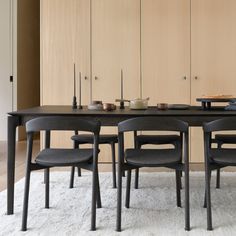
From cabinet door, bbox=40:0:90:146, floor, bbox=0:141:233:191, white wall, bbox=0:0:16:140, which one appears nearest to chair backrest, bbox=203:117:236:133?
floor, bbox=0:141:233:191

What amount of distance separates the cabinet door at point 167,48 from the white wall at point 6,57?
9.26 feet

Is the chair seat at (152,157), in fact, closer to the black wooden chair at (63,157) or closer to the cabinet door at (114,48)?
the black wooden chair at (63,157)

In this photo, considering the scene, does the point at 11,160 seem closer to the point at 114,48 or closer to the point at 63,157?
the point at 63,157

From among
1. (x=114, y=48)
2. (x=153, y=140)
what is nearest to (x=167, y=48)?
(x=114, y=48)

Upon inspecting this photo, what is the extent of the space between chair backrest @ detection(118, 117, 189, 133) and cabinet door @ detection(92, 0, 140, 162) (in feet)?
7.48

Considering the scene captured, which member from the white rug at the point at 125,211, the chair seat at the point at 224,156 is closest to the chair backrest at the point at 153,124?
the chair seat at the point at 224,156

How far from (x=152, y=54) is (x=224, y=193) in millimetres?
2089

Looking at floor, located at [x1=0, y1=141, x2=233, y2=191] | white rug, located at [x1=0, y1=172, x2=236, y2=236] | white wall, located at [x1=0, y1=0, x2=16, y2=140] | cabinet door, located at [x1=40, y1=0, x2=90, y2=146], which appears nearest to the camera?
white rug, located at [x1=0, y1=172, x2=236, y2=236]

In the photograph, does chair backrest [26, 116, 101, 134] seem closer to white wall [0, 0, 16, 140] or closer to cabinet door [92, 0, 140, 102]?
cabinet door [92, 0, 140, 102]

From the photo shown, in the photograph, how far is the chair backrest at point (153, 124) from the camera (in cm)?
220

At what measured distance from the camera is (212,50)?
4.41m

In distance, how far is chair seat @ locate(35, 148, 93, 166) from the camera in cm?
224

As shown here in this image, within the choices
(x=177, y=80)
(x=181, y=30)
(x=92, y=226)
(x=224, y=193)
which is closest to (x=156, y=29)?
(x=181, y=30)

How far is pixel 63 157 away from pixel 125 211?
0.59 meters
